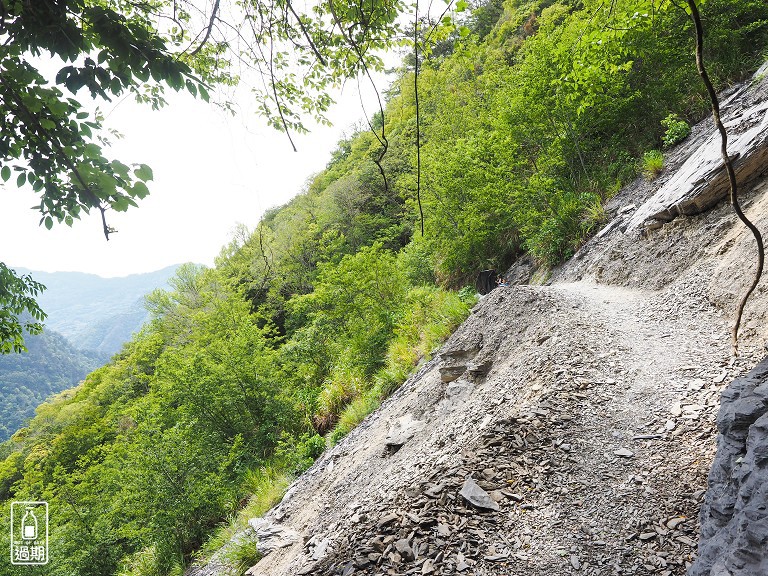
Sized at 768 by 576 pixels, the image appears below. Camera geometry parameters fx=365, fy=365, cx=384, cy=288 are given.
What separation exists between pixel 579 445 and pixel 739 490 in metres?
1.46

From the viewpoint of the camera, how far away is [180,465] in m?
8.94

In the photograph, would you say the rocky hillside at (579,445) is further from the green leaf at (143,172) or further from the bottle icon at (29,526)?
the bottle icon at (29,526)

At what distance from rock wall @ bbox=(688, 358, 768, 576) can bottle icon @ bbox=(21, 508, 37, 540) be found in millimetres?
17227

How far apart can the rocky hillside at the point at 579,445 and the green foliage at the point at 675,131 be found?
2.74 metres

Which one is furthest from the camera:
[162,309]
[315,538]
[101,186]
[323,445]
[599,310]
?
[162,309]

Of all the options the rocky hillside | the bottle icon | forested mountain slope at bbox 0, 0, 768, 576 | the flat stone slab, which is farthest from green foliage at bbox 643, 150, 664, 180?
the bottle icon

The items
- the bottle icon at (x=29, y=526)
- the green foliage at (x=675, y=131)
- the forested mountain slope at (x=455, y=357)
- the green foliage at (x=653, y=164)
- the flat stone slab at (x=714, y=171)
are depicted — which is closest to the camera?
the forested mountain slope at (x=455, y=357)

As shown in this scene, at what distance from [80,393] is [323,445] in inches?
1519

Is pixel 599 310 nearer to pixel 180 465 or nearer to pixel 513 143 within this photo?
pixel 513 143

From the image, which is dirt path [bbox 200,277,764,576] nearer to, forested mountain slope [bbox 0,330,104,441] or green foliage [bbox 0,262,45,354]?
green foliage [bbox 0,262,45,354]

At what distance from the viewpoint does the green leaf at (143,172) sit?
169cm

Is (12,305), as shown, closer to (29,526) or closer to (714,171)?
(714,171)

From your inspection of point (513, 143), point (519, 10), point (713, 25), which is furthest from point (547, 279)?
point (519, 10)

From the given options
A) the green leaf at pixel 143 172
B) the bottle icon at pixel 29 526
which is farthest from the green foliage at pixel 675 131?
the bottle icon at pixel 29 526
